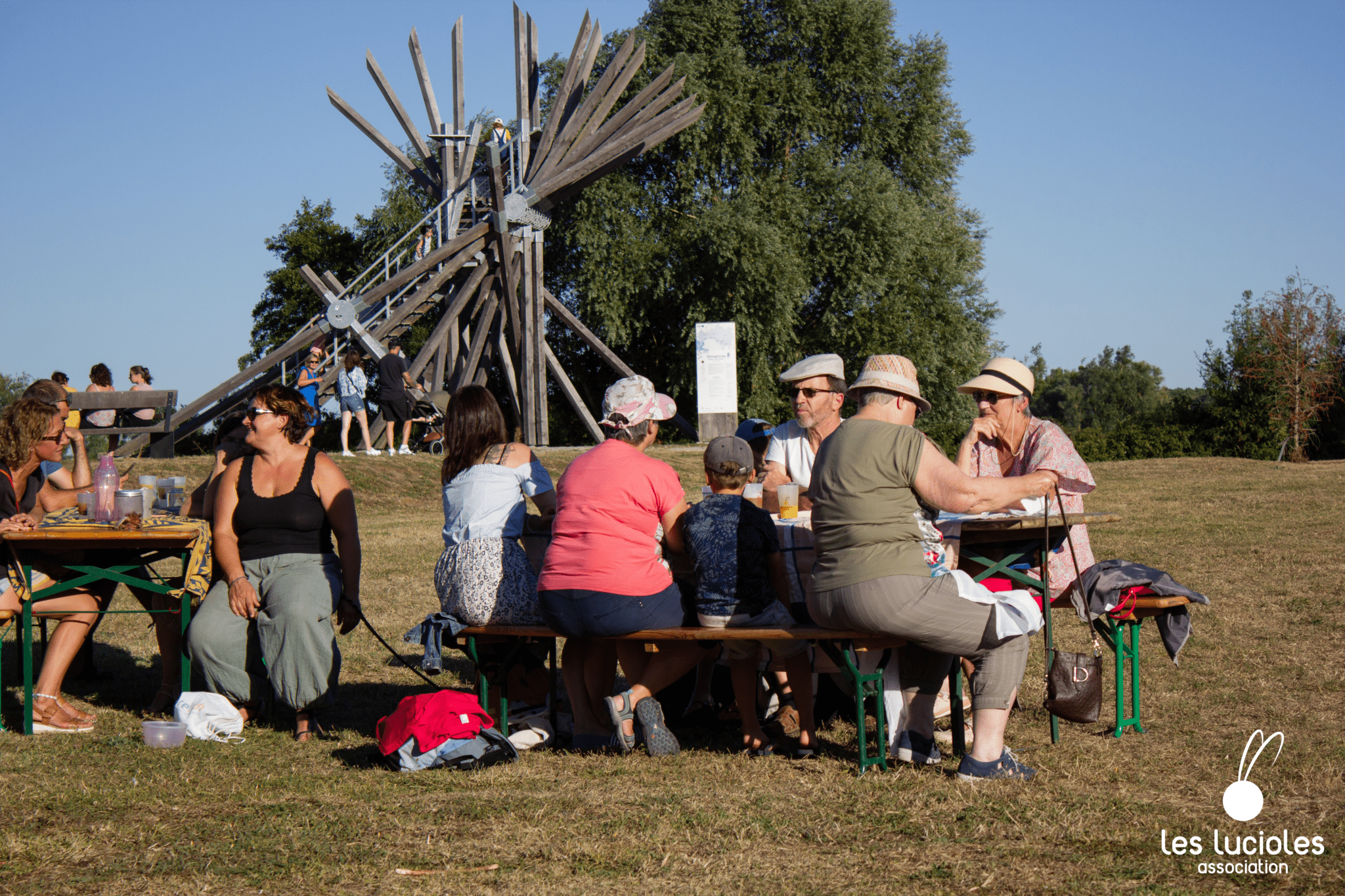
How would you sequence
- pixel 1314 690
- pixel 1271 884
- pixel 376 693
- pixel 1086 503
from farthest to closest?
pixel 1086 503 → pixel 376 693 → pixel 1314 690 → pixel 1271 884

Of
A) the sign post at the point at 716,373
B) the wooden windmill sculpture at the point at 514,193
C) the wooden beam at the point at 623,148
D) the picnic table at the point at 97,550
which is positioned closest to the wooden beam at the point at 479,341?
the wooden windmill sculpture at the point at 514,193

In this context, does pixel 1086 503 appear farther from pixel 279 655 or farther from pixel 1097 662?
pixel 279 655

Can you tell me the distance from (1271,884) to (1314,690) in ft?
9.91

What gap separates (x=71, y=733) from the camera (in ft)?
17.0

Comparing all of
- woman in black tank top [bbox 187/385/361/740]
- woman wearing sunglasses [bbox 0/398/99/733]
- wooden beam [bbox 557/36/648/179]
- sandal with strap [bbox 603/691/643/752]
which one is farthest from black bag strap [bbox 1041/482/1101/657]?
wooden beam [bbox 557/36/648/179]

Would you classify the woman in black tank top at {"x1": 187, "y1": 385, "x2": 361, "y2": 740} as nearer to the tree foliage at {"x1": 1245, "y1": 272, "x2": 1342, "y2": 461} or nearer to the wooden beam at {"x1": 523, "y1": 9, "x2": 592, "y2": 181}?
the wooden beam at {"x1": 523, "y1": 9, "x2": 592, "y2": 181}

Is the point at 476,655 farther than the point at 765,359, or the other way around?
the point at 765,359

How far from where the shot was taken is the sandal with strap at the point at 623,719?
15.4ft

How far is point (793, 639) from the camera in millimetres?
4445

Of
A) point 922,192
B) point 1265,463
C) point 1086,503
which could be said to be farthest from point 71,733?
point 922,192

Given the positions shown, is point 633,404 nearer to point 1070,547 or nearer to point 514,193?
point 1070,547

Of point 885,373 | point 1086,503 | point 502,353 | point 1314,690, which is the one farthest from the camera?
point 502,353

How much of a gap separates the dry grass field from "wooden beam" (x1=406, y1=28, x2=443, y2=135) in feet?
56.0

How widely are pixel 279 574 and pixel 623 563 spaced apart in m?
1.74
